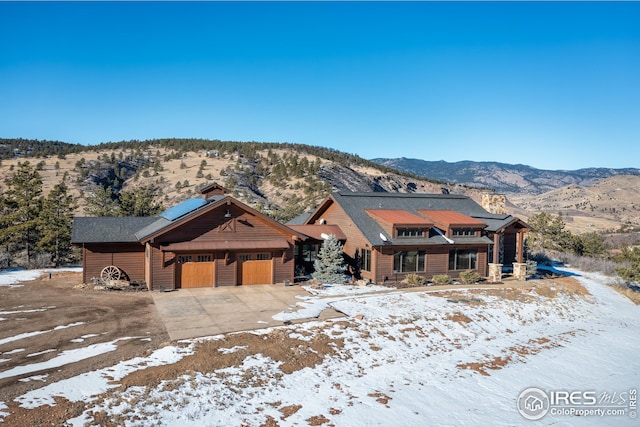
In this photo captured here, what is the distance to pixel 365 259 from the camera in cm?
2731

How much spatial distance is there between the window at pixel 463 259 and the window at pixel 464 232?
3.72 feet

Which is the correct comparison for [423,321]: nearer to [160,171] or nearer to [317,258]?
[317,258]

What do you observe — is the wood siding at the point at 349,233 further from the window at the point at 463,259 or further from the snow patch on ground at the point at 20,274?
the snow patch on ground at the point at 20,274

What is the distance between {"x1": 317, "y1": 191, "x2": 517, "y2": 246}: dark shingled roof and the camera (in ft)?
90.6

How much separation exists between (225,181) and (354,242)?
161 feet

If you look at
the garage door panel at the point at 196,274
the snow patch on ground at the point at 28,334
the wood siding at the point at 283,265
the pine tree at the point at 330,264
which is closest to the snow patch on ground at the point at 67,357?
the snow patch on ground at the point at 28,334

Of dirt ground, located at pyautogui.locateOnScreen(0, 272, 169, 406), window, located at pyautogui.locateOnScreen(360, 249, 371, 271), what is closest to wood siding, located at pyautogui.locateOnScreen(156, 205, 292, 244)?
dirt ground, located at pyautogui.locateOnScreen(0, 272, 169, 406)

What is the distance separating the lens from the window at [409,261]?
2695cm

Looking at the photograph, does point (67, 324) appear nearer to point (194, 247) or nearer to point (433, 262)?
point (194, 247)

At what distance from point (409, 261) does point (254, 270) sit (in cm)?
969

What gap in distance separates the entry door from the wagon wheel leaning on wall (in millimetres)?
6542

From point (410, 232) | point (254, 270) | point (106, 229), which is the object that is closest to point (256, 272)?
point (254, 270)

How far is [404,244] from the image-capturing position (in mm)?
26625

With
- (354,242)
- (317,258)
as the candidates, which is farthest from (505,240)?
(317,258)
